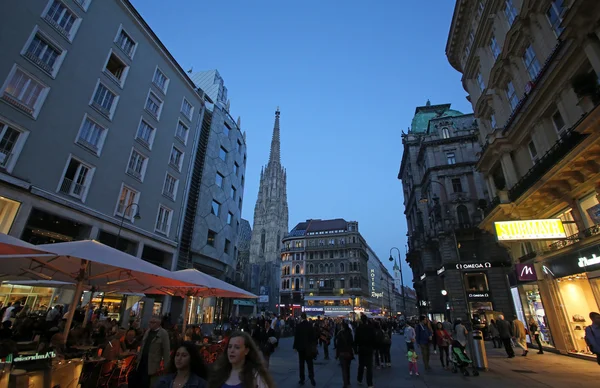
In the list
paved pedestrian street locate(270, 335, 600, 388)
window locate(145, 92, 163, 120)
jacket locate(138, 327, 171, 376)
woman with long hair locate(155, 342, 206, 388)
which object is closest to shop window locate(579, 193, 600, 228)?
paved pedestrian street locate(270, 335, 600, 388)

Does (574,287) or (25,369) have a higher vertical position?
(574,287)

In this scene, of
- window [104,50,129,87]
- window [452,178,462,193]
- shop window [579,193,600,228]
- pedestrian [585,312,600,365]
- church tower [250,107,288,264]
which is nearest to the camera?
pedestrian [585,312,600,365]

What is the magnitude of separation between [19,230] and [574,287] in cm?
2747

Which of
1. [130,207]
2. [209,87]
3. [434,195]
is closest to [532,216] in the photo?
[434,195]

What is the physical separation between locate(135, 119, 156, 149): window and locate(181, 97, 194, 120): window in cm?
504

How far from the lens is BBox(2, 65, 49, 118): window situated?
15477 millimetres

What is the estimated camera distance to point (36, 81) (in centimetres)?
1673

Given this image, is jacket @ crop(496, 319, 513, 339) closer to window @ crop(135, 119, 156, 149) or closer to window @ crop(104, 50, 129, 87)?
window @ crop(135, 119, 156, 149)

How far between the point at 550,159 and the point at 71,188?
25509 millimetres

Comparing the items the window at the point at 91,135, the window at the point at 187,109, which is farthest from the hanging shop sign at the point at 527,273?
the window at the point at 187,109

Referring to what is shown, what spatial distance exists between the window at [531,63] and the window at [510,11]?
2.29 metres

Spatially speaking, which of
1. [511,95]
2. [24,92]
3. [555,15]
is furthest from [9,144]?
[511,95]

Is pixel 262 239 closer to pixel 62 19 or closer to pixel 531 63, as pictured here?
pixel 62 19

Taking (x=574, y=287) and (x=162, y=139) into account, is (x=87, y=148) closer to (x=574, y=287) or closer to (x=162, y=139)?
(x=162, y=139)
